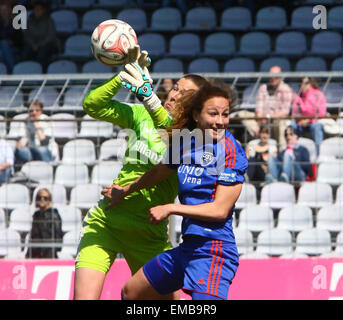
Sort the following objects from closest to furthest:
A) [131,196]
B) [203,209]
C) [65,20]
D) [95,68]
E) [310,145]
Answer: [203,209] < [131,196] < [310,145] < [95,68] < [65,20]

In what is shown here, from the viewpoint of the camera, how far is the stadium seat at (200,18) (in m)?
14.5

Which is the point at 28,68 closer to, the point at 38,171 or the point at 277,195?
the point at 38,171

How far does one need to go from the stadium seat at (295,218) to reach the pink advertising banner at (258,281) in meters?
0.96

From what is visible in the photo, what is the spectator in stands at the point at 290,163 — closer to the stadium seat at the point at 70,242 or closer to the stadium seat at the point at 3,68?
the stadium seat at the point at 70,242

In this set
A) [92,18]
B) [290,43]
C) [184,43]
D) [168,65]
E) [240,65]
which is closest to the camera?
[240,65]

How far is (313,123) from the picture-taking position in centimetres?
955

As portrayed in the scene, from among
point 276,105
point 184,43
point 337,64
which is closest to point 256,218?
point 276,105

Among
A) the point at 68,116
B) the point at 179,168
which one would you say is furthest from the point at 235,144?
the point at 68,116

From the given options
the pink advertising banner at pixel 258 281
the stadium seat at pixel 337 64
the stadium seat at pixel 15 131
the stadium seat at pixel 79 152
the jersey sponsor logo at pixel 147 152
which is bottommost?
the pink advertising banner at pixel 258 281

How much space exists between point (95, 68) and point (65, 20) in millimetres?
1775

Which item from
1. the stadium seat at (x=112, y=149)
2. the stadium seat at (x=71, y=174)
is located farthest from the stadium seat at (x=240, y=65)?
the stadium seat at (x=71, y=174)

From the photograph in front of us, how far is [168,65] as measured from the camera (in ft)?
43.8
